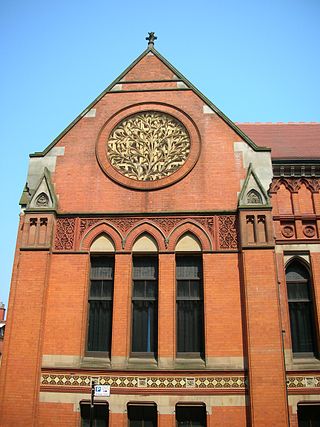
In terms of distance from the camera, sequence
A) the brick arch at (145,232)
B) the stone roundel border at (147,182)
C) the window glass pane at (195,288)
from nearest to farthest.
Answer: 1. the window glass pane at (195,288)
2. the brick arch at (145,232)
3. the stone roundel border at (147,182)

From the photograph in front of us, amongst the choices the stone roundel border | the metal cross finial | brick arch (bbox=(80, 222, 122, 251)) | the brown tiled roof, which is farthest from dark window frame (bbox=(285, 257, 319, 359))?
the metal cross finial

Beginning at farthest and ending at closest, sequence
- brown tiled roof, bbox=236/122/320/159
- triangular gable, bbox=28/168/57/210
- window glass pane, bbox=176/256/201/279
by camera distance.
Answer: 1. brown tiled roof, bbox=236/122/320/159
2. triangular gable, bbox=28/168/57/210
3. window glass pane, bbox=176/256/201/279

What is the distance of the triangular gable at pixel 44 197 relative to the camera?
13.4 meters

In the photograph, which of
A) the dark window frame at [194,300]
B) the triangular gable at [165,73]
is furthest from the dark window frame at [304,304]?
the triangular gable at [165,73]

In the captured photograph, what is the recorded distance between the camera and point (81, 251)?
1308 centimetres

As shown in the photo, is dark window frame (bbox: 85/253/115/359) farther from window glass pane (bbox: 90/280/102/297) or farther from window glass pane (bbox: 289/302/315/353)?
window glass pane (bbox: 289/302/315/353)

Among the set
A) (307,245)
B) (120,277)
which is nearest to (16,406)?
(120,277)

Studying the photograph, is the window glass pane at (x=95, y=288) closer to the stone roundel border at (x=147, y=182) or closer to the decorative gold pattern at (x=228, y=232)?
the stone roundel border at (x=147, y=182)

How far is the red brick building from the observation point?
1145 cm

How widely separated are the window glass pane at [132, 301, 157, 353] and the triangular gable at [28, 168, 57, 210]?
4226mm

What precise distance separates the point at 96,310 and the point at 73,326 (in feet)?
2.84

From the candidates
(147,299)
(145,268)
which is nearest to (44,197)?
(145,268)

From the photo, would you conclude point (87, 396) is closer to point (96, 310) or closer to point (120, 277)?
point (96, 310)

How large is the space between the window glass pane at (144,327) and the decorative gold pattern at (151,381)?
94 centimetres
